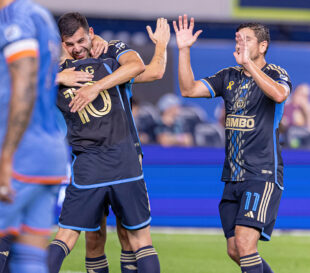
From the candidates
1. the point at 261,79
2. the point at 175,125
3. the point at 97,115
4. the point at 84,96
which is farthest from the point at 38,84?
the point at 175,125

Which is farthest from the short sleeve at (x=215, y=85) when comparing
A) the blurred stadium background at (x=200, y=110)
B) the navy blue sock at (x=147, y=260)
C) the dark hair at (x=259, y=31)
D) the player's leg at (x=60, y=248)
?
the blurred stadium background at (x=200, y=110)

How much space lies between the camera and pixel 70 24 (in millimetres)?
4965

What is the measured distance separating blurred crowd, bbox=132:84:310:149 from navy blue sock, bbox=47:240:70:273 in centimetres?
710

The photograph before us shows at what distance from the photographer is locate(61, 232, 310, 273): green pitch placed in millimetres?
7473

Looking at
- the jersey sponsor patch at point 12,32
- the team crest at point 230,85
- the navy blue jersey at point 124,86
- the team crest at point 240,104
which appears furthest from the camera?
the team crest at point 230,85

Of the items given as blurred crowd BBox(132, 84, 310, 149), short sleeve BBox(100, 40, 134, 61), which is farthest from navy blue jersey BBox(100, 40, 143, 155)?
blurred crowd BBox(132, 84, 310, 149)

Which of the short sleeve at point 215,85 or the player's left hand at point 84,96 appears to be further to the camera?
the short sleeve at point 215,85

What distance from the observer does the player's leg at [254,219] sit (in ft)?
16.8

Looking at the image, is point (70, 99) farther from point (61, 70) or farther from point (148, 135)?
point (148, 135)

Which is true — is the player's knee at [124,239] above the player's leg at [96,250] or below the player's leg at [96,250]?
above

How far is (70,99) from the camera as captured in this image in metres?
5.04

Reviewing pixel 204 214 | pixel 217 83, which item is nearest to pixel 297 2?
pixel 204 214

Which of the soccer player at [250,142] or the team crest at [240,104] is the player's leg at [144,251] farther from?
the team crest at [240,104]

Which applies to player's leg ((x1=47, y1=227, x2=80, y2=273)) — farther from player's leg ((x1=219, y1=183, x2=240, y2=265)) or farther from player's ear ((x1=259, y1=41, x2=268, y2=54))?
player's ear ((x1=259, y1=41, x2=268, y2=54))
